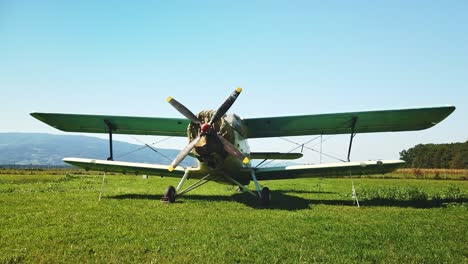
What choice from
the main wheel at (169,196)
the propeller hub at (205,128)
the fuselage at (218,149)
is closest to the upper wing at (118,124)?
the fuselage at (218,149)

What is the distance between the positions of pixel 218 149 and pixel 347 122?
5.54m

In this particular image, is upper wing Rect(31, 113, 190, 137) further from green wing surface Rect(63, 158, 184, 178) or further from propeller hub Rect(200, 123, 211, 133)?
propeller hub Rect(200, 123, 211, 133)

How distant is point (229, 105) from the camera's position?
A: 10.9 metres

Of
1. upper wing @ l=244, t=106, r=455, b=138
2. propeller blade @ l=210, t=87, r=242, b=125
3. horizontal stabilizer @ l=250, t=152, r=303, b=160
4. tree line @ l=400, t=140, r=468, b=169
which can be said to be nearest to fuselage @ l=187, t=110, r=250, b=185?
propeller blade @ l=210, t=87, r=242, b=125

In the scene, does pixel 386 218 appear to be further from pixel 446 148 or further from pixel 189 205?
pixel 446 148

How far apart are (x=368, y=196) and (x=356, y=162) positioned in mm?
2978

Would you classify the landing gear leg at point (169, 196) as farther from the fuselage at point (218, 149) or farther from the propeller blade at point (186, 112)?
the propeller blade at point (186, 112)

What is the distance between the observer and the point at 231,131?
458 inches

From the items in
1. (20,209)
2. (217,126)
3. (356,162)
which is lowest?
(20,209)

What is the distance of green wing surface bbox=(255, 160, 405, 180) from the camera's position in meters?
11.5

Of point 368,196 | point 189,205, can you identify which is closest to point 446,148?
point 368,196

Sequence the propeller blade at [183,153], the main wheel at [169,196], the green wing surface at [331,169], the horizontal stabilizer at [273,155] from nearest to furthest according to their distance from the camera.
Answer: the propeller blade at [183,153] → the main wheel at [169,196] → the green wing surface at [331,169] → the horizontal stabilizer at [273,155]

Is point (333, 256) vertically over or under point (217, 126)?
under

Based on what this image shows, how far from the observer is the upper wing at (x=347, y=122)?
11805 mm
